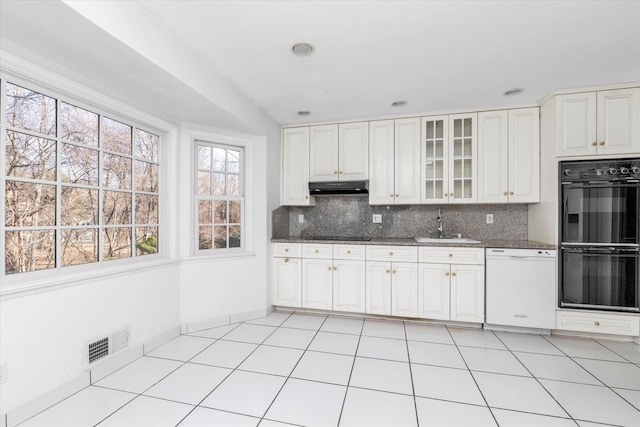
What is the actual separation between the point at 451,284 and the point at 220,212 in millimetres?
2612

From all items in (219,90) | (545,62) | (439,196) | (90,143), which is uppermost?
(545,62)

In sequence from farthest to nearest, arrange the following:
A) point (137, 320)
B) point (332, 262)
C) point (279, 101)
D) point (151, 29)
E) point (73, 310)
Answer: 1. point (332, 262)
2. point (279, 101)
3. point (137, 320)
4. point (73, 310)
5. point (151, 29)

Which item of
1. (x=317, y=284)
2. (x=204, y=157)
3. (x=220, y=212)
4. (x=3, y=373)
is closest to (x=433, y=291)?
(x=317, y=284)

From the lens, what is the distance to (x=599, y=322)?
2689 mm

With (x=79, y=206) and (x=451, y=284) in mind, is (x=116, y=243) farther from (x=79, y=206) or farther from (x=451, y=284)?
(x=451, y=284)

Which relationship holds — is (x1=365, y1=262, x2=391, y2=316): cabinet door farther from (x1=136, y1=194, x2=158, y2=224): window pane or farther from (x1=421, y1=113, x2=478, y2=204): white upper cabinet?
(x1=136, y1=194, x2=158, y2=224): window pane

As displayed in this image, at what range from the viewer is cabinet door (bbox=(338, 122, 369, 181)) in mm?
3525

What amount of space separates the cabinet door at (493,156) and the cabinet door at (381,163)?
3.18 feet

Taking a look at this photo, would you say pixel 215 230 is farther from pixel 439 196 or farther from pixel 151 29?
pixel 439 196

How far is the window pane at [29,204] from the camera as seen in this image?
5.53 ft

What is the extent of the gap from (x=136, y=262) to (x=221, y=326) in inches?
44.2

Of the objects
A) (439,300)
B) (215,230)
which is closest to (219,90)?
(215,230)

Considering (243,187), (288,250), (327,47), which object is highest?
(327,47)

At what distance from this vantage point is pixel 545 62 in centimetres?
227
